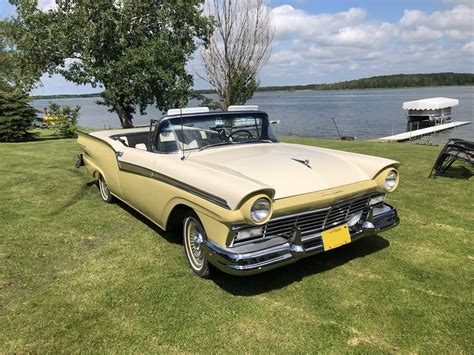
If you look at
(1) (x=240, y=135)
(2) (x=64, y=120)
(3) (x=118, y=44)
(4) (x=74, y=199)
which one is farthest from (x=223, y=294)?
(2) (x=64, y=120)

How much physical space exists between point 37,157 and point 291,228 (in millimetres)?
9439

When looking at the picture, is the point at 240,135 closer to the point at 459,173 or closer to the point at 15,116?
the point at 459,173

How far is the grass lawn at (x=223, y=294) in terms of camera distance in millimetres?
2883

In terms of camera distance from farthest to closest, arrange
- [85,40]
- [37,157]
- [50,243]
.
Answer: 1. [85,40]
2. [37,157]
3. [50,243]

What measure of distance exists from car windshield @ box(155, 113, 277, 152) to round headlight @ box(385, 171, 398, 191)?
63.1 inches

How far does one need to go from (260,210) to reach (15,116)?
15077mm

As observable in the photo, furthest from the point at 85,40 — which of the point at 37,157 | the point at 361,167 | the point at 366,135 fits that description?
the point at 366,135

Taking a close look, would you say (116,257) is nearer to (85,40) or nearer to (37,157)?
(37,157)

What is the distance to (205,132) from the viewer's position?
4.59 m

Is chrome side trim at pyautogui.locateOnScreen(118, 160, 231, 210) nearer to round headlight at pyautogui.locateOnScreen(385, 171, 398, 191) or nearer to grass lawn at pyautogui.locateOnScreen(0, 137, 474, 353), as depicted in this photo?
grass lawn at pyautogui.locateOnScreen(0, 137, 474, 353)

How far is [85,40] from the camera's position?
1438 centimetres

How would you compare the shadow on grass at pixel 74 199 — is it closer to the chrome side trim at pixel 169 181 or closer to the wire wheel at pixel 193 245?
the chrome side trim at pixel 169 181

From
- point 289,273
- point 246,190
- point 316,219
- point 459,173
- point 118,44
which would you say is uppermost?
point 118,44

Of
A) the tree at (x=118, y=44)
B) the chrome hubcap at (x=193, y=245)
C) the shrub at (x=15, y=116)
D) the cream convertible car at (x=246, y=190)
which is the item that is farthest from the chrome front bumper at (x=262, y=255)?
the shrub at (x=15, y=116)
